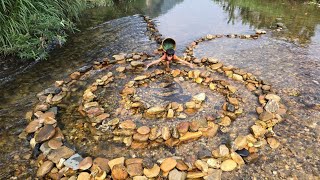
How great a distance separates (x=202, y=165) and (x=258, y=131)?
1.19 m

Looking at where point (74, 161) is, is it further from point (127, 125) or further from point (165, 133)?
point (165, 133)

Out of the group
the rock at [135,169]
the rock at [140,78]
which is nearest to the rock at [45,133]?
the rock at [135,169]

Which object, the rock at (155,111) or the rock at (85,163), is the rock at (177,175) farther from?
the rock at (155,111)

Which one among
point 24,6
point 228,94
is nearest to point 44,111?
point 24,6

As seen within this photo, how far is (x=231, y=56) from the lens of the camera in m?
7.34

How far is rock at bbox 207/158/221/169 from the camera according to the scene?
3745 millimetres

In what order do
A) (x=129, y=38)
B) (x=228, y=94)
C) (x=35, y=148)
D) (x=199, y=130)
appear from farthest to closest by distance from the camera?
1. (x=129, y=38)
2. (x=228, y=94)
3. (x=199, y=130)
4. (x=35, y=148)

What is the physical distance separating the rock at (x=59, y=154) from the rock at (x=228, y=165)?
6.98 feet

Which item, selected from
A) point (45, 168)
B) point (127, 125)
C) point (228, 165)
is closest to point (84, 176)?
point (45, 168)

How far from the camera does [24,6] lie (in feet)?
20.9

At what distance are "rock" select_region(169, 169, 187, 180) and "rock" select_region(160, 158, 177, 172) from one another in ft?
0.23

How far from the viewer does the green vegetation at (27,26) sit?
6273 mm

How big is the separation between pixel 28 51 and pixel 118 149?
4.02 meters

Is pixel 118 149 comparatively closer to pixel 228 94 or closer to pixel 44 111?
pixel 44 111
